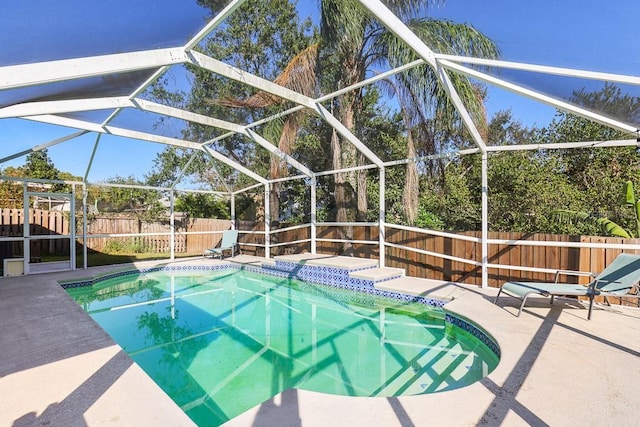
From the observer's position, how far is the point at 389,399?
2.45m

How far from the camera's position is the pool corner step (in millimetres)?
6934

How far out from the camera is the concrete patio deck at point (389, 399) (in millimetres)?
2221

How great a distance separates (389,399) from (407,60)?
5.34 meters

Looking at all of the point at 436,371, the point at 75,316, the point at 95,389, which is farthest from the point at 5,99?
the point at 436,371

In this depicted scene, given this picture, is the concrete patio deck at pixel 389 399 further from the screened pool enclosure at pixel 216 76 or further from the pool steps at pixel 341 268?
the pool steps at pixel 341 268

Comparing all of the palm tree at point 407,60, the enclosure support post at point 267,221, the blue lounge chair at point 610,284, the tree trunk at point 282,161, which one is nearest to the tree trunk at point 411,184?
the palm tree at point 407,60

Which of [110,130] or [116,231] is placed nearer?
[110,130]

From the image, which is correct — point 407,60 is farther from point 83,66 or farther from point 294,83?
point 83,66

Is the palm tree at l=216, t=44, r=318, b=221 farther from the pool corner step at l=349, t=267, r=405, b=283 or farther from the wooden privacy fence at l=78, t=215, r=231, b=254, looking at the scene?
the wooden privacy fence at l=78, t=215, r=231, b=254

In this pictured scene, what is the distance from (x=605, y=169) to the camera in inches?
319

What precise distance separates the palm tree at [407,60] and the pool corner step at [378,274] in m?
1.31

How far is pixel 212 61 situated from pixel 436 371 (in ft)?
16.6

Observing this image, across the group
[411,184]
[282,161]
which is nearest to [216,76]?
[282,161]

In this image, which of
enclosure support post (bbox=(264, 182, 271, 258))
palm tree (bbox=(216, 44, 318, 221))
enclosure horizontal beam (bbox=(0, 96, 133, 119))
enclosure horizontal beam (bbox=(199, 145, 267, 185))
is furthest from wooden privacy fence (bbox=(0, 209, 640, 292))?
enclosure horizontal beam (bbox=(0, 96, 133, 119))
